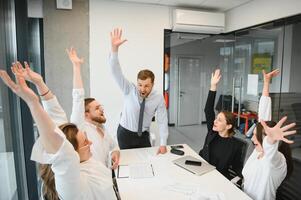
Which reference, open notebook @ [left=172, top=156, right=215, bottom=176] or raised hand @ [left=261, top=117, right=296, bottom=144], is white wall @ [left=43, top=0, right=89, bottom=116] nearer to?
open notebook @ [left=172, top=156, right=215, bottom=176]

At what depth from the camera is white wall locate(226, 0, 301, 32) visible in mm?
2857

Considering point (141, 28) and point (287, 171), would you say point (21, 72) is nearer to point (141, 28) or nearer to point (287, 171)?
point (287, 171)

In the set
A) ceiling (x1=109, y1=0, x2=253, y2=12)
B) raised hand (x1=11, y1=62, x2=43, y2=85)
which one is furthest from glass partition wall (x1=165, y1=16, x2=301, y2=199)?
raised hand (x1=11, y1=62, x2=43, y2=85)

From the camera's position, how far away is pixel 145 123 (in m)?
2.54

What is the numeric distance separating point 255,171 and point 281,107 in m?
2.05

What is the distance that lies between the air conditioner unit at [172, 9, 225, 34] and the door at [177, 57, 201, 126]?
2.08 metres

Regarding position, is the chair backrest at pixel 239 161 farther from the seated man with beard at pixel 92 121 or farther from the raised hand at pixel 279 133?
the seated man with beard at pixel 92 121

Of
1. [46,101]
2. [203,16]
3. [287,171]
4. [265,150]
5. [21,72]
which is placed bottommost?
[287,171]

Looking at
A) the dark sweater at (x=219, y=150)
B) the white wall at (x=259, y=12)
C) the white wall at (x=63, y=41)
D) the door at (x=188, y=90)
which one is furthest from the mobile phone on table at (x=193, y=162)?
the door at (x=188, y=90)

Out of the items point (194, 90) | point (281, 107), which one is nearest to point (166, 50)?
point (281, 107)

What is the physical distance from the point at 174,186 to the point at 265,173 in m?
0.63

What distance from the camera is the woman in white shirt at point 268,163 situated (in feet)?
4.42

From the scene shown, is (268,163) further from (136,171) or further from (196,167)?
(136,171)

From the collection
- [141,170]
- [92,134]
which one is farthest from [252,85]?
[92,134]
